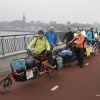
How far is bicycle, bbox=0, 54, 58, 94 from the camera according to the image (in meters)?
7.10

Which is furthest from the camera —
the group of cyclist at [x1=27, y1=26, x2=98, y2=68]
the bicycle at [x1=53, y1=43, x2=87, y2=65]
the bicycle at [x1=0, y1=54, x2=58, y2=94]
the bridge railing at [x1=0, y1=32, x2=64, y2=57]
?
the bridge railing at [x1=0, y1=32, x2=64, y2=57]

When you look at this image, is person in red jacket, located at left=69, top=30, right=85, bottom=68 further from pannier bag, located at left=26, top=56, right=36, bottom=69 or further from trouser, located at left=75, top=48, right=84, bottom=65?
pannier bag, located at left=26, top=56, right=36, bottom=69

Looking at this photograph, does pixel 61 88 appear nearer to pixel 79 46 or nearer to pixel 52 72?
pixel 52 72

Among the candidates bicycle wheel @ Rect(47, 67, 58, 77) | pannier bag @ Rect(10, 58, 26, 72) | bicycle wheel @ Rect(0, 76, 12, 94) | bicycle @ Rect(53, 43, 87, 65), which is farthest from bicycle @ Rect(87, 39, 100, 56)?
bicycle wheel @ Rect(0, 76, 12, 94)

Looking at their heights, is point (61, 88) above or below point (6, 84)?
below

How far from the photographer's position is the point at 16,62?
729 centimetres

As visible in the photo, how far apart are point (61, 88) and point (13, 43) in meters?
7.26

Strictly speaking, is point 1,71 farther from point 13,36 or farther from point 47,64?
point 13,36

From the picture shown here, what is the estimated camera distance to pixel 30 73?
7.46 meters

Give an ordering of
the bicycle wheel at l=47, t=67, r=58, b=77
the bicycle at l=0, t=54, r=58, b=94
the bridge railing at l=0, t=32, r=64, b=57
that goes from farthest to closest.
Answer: the bridge railing at l=0, t=32, r=64, b=57 → the bicycle wheel at l=47, t=67, r=58, b=77 → the bicycle at l=0, t=54, r=58, b=94

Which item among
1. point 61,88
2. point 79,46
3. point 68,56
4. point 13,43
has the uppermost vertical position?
point 79,46

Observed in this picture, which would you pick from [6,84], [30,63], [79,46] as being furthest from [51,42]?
[6,84]

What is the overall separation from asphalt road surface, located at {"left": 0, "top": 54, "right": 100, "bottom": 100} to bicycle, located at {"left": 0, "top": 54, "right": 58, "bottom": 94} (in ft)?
0.73

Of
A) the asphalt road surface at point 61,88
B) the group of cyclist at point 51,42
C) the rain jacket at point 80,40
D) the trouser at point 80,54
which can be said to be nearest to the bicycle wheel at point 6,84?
the asphalt road surface at point 61,88
